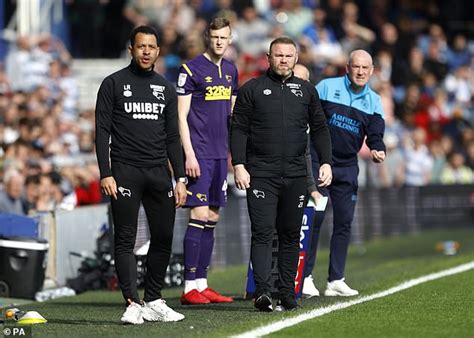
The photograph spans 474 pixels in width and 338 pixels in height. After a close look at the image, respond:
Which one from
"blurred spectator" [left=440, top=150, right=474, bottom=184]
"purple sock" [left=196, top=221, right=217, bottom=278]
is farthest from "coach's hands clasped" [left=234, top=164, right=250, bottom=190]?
"blurred spectator" [left=440, top=150, right=474, bottom=184]

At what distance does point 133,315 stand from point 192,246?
1.89 m

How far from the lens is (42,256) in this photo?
44.8 feet

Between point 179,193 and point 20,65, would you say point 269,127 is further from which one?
point 20,65

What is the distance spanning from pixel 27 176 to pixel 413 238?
7.29 meters

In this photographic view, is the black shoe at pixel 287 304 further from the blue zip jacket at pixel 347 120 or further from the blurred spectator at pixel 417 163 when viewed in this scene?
the blurred spectator at pixel 417 163

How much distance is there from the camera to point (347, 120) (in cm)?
1227

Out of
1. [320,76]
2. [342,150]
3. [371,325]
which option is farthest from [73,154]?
[371,325]

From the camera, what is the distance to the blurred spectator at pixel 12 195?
1566 centimetres

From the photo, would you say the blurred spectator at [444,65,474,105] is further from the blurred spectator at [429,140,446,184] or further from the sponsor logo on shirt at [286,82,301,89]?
the sponsor logo on shirt at [286,82,301,89]

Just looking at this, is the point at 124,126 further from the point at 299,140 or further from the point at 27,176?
the point at 27,176

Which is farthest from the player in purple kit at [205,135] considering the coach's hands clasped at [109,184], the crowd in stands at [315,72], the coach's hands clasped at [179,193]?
the crowd in stands at [315,72]

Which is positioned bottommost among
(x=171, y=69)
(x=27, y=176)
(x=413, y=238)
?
(x=413, y=238)

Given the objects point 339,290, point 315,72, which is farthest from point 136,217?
point 315,72

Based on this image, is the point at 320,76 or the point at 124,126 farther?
the point at 320,76
